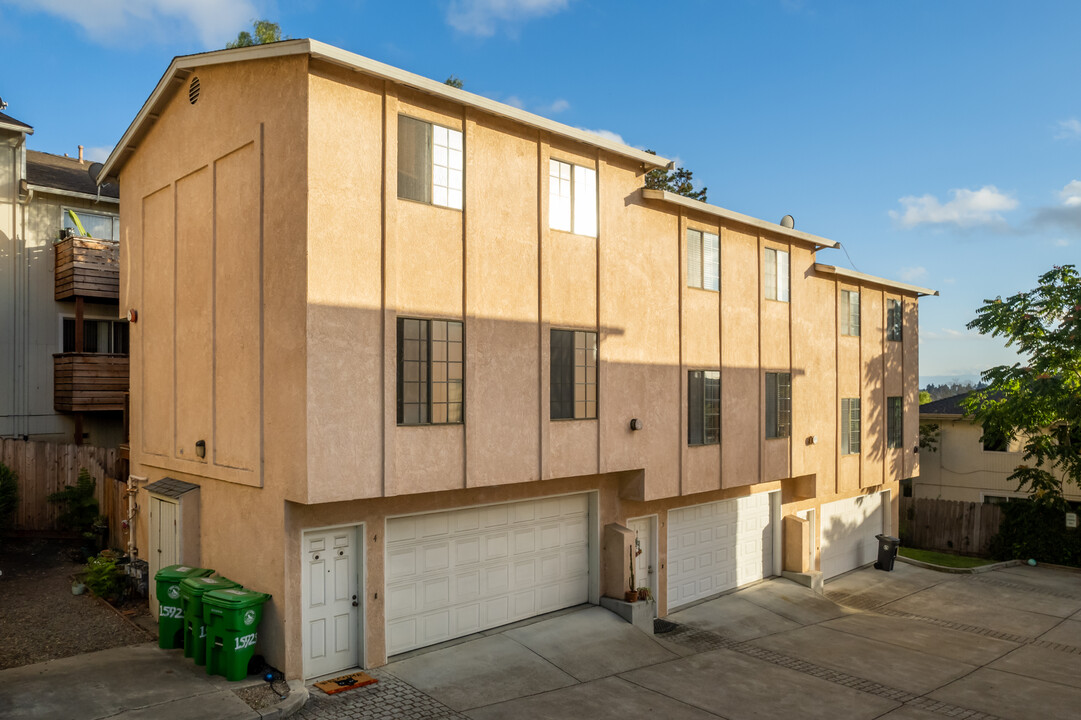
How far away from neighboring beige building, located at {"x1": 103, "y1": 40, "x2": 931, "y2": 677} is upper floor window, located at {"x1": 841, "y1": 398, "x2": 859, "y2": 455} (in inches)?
177

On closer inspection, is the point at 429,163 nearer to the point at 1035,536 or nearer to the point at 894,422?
the point at 894,422

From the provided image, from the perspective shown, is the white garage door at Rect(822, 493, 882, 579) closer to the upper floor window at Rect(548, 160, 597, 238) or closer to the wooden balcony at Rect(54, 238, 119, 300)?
the upper floor window at Rect(548, 160, 597, 238)

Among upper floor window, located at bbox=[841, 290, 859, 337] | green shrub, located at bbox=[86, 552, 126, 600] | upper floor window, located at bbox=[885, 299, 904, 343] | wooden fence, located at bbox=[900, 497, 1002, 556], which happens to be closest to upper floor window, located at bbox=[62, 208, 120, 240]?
green shrub, located at bbox=[86, 552, 126, 600]

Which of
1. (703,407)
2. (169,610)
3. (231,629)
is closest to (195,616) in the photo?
(231,629)

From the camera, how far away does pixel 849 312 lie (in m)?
20.9

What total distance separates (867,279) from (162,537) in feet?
Answer: 60.5

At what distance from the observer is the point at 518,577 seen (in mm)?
13156

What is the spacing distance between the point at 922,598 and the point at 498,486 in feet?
42.1

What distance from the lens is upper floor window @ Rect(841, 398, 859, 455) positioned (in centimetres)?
2048

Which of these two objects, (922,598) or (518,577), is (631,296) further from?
(922,598)

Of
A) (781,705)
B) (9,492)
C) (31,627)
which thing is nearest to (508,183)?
Answer: (781,705)

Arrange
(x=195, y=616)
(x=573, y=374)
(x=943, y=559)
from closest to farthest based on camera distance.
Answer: (x=195, y=616), (x=573, y=374), (x=943, y=559)

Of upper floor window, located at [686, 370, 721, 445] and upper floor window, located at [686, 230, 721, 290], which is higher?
upper floor window, located at [686, 230, 721, 290]

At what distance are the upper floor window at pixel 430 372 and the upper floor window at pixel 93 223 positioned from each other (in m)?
15.4
